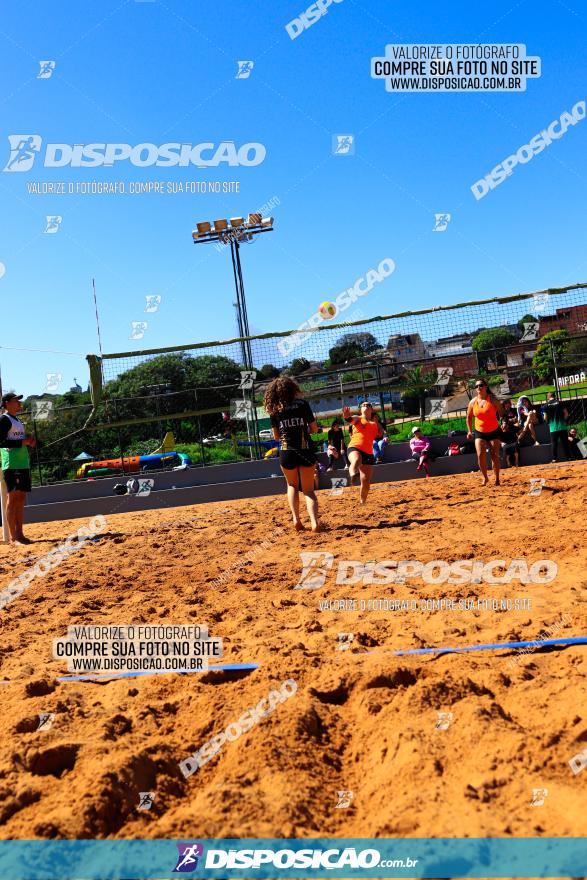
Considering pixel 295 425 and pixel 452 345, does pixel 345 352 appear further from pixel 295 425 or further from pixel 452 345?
pixel 295 425

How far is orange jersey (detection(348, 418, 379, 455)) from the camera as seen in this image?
9.53 m

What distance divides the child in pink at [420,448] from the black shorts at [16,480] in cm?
758

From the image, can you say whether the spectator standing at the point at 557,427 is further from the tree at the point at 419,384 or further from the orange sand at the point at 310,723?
the orange sand at the point at 310,723

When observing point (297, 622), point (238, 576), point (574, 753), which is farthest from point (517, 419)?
point (574, 753)

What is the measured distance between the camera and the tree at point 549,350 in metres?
14.4

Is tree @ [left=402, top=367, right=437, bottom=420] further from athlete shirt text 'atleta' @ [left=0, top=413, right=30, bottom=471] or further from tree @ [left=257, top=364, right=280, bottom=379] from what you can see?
athlete shirt text 'atleta' @ [left=0, top=413, right=30, bottom=471]

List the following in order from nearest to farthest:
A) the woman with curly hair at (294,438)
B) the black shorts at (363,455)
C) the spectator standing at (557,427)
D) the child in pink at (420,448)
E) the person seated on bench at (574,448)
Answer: the woman with curly hair at (294,438), the black shorts at (363,455), the spectator standing at (557,427), the person seated on bench at (574,448), the child in pink at (420,448)

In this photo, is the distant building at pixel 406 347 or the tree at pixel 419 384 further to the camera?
the tree at pixel 419 384

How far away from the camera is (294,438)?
25.0 feet

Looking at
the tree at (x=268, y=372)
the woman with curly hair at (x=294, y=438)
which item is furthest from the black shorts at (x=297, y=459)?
the tree at (x=268, y=372)

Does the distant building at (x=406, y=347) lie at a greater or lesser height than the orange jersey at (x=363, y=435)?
greater

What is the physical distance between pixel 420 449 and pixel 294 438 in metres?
6.91

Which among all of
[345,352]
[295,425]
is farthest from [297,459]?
[345,352]

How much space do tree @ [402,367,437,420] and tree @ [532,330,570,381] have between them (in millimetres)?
2137
